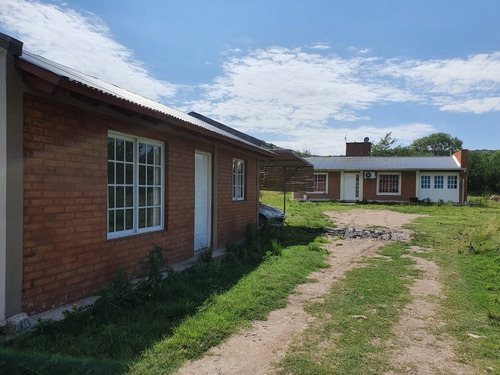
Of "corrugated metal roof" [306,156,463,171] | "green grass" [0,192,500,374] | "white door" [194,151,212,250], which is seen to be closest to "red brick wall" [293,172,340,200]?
"corrugated metal roof" [306,156,463,171]

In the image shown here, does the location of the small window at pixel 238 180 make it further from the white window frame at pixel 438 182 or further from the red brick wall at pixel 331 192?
the white window frame at pixel 438 182

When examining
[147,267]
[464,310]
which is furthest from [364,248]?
[147,267]

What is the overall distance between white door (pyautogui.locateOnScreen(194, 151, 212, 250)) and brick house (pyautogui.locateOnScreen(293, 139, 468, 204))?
1993 centimetres

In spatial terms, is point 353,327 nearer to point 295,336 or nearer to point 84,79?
point 295,336

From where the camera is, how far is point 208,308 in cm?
466

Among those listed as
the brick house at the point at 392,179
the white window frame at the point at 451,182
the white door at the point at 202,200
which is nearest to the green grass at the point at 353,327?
the white door at the point at 202,200

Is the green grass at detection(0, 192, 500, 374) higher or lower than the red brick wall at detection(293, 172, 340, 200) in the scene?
lower

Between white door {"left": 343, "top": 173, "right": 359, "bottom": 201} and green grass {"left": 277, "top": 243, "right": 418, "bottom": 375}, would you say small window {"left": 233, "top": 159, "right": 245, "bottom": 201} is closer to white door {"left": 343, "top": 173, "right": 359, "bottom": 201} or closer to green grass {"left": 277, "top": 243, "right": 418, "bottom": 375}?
green grass {"left": 277, "top": 243, "right": 418, "bottom": 375}

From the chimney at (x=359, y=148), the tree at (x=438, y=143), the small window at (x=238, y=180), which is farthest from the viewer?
the tree at (x=438, y=143)

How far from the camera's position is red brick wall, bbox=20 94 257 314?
4.03 metres

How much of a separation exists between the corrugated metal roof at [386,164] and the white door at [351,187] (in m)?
0.80

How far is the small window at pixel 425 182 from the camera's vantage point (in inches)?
1102

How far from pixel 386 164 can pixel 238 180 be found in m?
22.4

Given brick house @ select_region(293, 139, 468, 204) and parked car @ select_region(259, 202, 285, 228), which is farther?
brick house @ select_region(293, 139, 468, 204)
